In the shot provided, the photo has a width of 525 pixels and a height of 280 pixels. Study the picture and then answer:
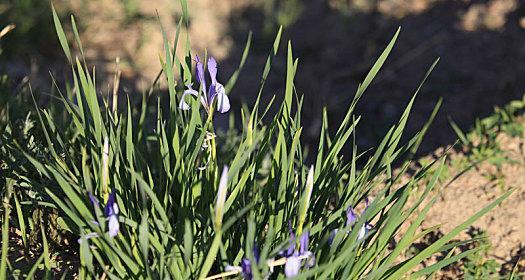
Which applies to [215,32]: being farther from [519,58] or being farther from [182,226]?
[182,226]

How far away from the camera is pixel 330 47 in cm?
459

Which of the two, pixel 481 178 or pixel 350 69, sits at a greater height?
pixel 350 69

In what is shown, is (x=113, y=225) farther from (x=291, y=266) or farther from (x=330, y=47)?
(x=330, y=47)

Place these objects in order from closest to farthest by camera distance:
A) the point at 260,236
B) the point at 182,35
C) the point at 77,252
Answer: the point at 260,236
the point at 77,252
the point at 182,35

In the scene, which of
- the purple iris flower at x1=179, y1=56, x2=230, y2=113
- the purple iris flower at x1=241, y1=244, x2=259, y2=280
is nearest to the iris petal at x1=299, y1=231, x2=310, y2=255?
the purple iris flower at x1=241, y1=244, x2=259, y2=280

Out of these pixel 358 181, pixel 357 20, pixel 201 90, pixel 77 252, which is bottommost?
pixel 77 252

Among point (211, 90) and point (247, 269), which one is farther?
point (211, 90)

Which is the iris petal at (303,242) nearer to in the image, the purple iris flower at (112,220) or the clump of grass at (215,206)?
the clump of grass at (215,206)

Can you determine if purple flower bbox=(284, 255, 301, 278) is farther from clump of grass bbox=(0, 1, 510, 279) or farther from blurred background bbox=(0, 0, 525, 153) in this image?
blurred background bbox=(0, 0, 525, 153)

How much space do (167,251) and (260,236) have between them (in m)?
0.26

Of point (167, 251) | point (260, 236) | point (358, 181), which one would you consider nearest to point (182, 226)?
point (167, 251)

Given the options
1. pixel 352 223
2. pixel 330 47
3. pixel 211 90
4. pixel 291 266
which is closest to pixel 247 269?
pixel 291 266

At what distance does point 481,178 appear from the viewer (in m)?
2.77

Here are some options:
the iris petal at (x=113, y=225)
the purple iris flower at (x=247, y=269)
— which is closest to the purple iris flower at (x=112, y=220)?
the iris petal at (x=113, y=225)
